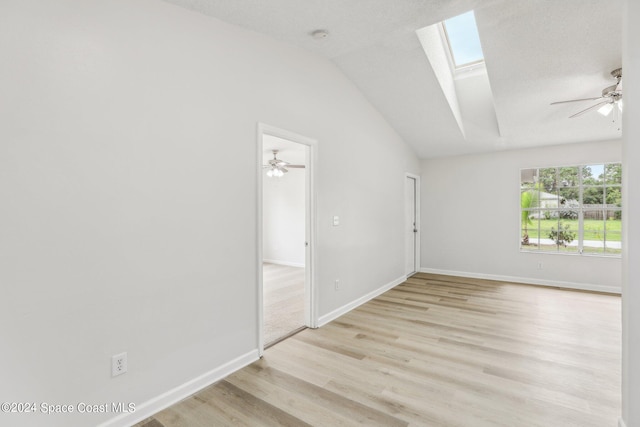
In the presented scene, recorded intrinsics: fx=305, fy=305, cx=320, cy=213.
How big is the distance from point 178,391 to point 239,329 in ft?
2.03

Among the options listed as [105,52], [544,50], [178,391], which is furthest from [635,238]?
[105,52]

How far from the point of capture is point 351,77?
13.4 feet

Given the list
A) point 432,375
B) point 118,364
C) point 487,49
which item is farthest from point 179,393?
point 487,49

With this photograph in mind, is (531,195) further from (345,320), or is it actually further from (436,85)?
(345,320)

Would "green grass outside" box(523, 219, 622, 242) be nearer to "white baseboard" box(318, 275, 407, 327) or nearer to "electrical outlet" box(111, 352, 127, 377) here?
"white baseboard" box(318, 275, 407, 327)

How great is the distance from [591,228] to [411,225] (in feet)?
9.75

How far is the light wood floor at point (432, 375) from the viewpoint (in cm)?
202

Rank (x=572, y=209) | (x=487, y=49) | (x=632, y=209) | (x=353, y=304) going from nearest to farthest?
(x=632, y=209)
(x=487, y=49)
(x=353, y=304)
(x=572, y=209)

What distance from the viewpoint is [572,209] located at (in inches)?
211

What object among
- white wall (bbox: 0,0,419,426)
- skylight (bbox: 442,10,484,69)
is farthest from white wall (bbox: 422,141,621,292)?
white wall (bbox: 0,0,419,426)

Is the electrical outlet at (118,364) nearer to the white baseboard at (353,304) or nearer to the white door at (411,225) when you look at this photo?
the white baseboard at (353,304)

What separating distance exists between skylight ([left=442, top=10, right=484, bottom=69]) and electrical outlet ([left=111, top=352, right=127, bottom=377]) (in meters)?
4.18

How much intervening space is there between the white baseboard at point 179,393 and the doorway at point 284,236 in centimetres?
24

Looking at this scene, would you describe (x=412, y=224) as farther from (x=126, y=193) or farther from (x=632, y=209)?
(x=126, y=193)
